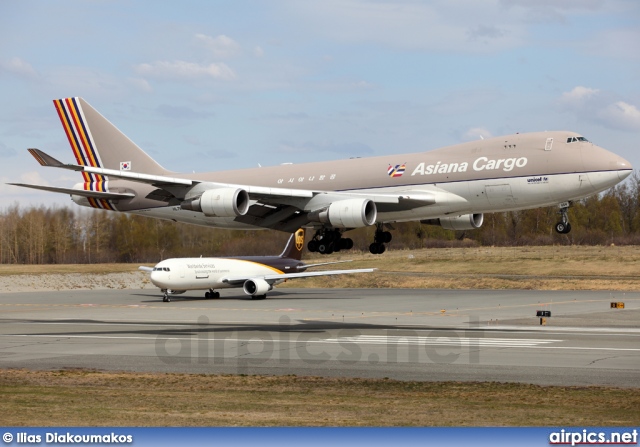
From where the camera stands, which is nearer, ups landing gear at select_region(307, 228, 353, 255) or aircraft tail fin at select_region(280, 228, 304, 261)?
ups landing gear at select_region(307, 228, 353, 255)

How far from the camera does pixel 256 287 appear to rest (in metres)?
65.3

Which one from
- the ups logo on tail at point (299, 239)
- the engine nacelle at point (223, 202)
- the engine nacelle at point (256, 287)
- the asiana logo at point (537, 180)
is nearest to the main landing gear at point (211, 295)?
the engine nacelle at point (256, 287)

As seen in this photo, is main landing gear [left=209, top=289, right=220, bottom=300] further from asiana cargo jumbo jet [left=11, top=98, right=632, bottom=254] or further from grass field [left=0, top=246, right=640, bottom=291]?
grass field [left=0, top=246, right=640, bottom=291]

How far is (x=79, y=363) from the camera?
26.5 meters

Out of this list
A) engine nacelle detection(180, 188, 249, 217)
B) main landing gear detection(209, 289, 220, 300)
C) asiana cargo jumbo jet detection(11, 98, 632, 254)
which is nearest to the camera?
asiana cargo jumbo jet detection(11, 98, 632, 254)

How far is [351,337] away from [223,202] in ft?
41.6

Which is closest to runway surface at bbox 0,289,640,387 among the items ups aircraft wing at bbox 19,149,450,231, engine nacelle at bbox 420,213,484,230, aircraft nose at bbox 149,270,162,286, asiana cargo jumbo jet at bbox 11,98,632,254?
aircraft nose at bbox 149,270,162,286

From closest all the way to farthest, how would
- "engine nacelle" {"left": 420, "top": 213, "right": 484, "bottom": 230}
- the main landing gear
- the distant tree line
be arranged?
"engine nacelle" {"left": 420, "top": 213, "right": 484, "bottom": 230}
the main landing gear
the distant tree line

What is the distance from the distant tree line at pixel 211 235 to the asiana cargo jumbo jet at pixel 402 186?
2808 centimetres

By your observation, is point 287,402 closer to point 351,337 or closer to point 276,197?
point 351,337

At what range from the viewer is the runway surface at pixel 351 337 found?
24781 millimetres

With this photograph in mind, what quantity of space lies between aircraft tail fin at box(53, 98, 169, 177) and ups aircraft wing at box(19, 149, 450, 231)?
453 inches

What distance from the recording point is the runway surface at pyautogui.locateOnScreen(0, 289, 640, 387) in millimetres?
24781

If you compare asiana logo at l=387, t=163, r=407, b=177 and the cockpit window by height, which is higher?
the cockpit window
